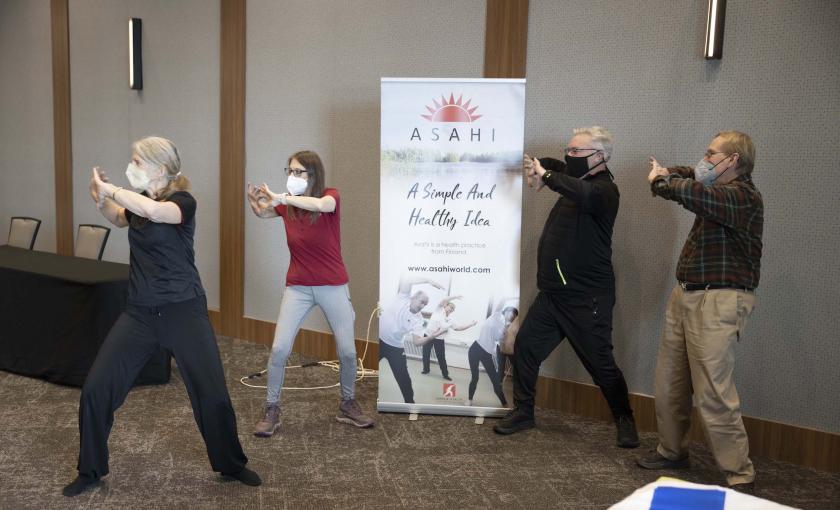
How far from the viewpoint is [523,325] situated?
433 cm

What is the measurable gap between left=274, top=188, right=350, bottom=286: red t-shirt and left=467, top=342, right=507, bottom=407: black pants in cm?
87

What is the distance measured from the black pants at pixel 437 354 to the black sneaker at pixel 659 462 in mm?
1183

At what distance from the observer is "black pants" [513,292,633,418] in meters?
4.10

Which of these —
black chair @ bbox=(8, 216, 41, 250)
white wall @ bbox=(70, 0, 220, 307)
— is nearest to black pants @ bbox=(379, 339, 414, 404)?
white wall @ bbox=(70, 0, 220, 307)

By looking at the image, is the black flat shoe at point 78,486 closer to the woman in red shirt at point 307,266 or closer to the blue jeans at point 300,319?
the woman in red shirt at point 307,266

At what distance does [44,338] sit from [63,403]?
604mm

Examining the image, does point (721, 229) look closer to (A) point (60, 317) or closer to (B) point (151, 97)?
(A) point (60, 317)

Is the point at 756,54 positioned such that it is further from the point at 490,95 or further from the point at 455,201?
the point at 455,201

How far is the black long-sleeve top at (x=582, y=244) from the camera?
159 inches

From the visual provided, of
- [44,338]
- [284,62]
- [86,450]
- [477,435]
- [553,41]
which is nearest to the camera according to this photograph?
[86,450]

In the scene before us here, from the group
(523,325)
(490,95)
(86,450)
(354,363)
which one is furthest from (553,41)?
(86,450)

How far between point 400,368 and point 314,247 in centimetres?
93

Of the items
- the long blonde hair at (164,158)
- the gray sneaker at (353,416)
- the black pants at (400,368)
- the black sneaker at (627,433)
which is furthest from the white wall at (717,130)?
the long blonde hair at (164,158)

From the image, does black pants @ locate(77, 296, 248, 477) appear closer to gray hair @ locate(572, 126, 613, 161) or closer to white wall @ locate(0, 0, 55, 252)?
gray hair @ locate(572, 126, 613, 161)
